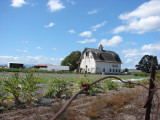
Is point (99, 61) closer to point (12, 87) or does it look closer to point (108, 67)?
point (108, 67)

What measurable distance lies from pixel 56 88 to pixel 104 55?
42256mm

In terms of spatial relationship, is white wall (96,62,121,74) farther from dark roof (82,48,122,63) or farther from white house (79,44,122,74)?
dark roof (82,48,122,63)

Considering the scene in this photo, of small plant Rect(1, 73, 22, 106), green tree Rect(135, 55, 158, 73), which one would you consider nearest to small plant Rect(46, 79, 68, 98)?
small plant Rect(1, 73, 22, 106)

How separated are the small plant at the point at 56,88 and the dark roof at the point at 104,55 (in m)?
37.7

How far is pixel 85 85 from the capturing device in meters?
1.78

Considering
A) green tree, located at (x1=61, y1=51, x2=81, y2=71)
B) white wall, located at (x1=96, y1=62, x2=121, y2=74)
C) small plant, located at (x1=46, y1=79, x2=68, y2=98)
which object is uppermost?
green tree, located at (x1=61, y1=51, x2=81, y2=71)

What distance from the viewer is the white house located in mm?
44938

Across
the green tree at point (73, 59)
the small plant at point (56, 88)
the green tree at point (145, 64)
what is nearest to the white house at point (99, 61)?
the green tree at point (73, 59)

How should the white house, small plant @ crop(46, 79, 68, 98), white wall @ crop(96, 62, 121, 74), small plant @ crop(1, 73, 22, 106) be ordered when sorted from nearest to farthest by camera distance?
small plant @ crop(1, 73, 22, 106)
small plant @ crop(46, 79, 68, 98)
the white house
white wall @ crop(96, 62, 121, 74)

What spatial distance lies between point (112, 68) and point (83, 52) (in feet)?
34.2

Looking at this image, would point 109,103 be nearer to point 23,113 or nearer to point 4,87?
point 23,113

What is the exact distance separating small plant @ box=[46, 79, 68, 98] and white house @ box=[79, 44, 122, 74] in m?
37.3

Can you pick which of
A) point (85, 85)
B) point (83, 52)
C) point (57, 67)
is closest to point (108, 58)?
point (83, 52)

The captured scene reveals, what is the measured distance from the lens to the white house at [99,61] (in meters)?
44.9
